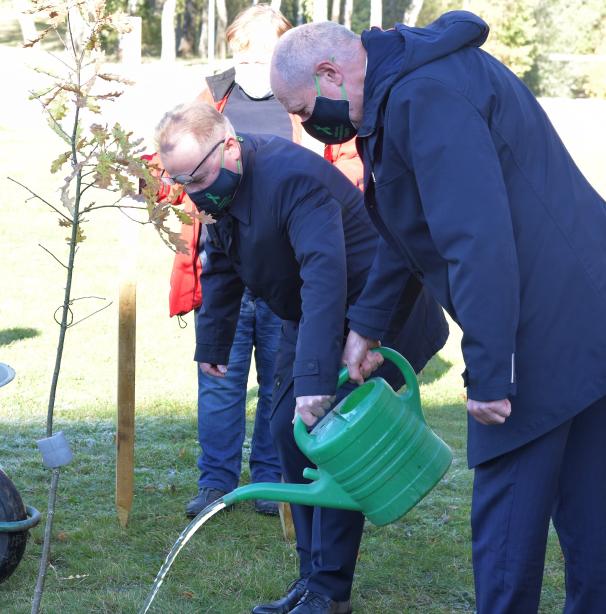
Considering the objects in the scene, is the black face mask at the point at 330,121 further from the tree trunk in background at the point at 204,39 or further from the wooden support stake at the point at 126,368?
the tree trunk in background at the point at 204,39

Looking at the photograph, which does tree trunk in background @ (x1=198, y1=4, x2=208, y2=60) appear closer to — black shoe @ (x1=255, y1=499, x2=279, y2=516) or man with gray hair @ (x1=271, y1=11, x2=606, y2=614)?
black shoe @ (x1=255, y1=499, x2=279, y2=516)

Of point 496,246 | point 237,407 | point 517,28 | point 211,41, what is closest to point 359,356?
point 496,246

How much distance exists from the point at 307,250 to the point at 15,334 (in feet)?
19.0

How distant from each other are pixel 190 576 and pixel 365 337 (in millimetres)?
1437

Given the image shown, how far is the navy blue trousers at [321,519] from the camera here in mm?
3477

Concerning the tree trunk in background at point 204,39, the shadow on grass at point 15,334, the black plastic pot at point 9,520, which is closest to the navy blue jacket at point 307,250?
the black plastic pot at point 9,520

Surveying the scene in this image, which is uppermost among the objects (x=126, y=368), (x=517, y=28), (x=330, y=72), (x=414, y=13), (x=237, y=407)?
(x=330, y=72)

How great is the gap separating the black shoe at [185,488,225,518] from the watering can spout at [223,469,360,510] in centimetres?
184

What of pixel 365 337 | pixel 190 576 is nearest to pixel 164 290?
pixel 190 576

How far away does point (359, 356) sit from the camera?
317 cm

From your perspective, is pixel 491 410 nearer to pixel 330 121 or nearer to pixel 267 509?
pixel 330 121

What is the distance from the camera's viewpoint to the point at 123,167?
9.51ft

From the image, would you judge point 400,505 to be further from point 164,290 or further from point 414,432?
point 164,290

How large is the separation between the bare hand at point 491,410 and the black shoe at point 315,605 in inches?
52.5
